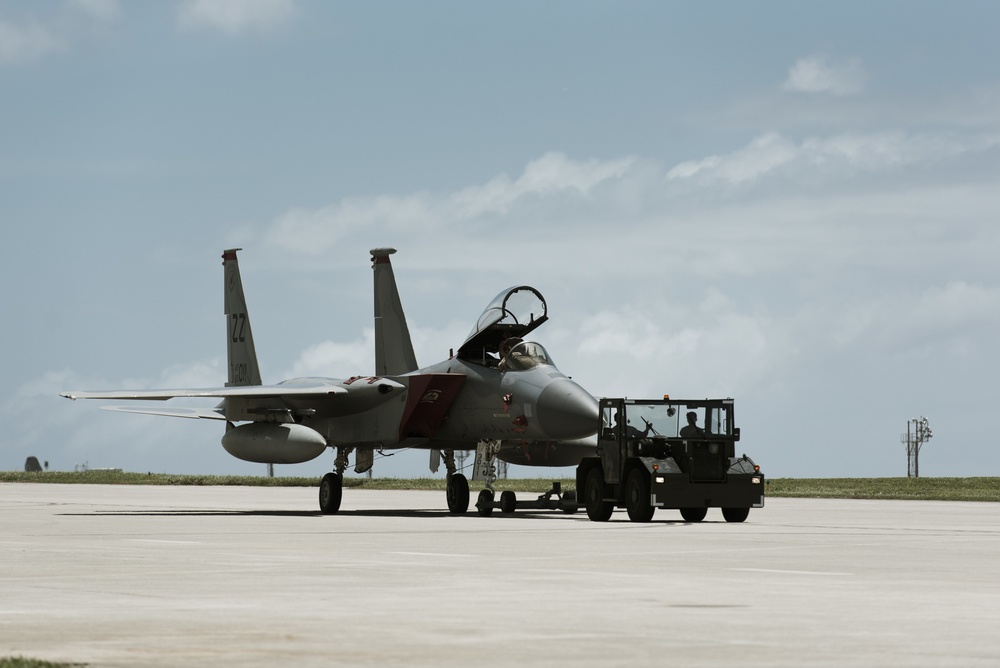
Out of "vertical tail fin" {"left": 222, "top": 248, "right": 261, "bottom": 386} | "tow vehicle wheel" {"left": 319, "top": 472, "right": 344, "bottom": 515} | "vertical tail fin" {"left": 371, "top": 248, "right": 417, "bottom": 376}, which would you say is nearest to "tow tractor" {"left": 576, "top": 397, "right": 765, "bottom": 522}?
"tow vehicle wheel" {"left": 319, "top": 472, "right": 344, "bottom": 515}

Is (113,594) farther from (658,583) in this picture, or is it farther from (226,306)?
(226,306)

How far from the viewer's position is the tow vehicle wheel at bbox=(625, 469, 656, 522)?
23859 millimetres

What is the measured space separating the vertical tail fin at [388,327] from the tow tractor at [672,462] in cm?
814

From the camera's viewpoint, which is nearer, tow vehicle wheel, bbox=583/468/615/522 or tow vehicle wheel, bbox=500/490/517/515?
tow vehicle wheel, bbox=583/468/615/522

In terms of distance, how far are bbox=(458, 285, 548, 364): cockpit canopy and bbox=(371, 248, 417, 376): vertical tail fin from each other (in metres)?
3.94

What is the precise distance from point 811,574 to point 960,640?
4.83m

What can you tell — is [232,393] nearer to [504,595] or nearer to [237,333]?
[237,333]

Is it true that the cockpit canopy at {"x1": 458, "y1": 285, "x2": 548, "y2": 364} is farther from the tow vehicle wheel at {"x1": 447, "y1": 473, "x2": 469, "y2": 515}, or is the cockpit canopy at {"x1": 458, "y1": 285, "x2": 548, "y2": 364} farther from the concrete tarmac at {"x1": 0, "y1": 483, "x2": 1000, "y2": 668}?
the concrete tarmac at {"x1": 0, "y1": 483, "x2": 1000, "y2": 668}

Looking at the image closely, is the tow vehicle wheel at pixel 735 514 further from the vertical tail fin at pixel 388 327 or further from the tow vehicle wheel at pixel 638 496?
the vertical tail fin at pixel 388 327

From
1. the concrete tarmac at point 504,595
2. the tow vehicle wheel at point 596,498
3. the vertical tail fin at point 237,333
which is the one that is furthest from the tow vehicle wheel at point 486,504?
the vertical tail fin at point 237,333

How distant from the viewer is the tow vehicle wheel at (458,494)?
2945 cm

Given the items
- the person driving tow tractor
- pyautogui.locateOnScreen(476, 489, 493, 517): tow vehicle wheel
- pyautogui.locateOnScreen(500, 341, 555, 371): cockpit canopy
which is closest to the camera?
the person driving tow tractor

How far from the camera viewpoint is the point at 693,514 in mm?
25281

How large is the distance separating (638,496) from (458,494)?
6243 mm
